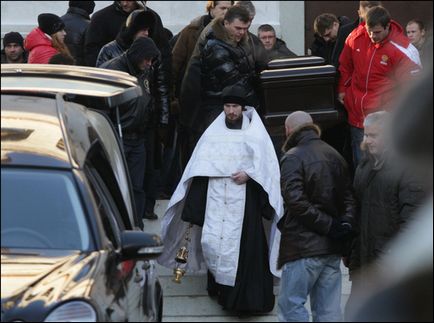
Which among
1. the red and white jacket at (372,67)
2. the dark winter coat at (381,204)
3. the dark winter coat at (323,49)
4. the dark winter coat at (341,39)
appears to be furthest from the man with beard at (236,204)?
the dark winter coat at (323,49)

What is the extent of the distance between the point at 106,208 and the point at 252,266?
3.13 m

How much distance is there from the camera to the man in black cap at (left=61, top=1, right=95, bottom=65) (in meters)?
13.9

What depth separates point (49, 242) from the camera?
6703 millimetres

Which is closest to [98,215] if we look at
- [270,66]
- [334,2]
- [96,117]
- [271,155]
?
[96,117]

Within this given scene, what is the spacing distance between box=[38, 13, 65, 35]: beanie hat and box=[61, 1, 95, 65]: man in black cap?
95 centimetres

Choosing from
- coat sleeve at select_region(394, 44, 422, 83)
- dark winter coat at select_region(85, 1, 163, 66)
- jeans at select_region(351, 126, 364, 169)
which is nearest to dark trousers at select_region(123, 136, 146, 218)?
dark winter coat at select_region(85, 1, 163, 66)

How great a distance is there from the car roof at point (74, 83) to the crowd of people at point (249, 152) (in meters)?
1.27

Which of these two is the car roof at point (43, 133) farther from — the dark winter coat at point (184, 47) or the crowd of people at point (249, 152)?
the dark winter coat at point (184, 47)

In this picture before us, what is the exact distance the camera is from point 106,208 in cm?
717

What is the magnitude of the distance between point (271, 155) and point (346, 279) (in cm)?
144

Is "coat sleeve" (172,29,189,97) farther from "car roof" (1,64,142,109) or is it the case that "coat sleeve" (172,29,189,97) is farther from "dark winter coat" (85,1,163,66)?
"car roof" (1,64,142,109)

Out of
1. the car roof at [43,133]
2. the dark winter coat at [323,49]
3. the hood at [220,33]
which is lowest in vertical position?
the dark winter coat at [323,49]

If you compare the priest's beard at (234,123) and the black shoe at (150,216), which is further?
the black shoe at (150,216)

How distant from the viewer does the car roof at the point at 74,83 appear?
8039mm
